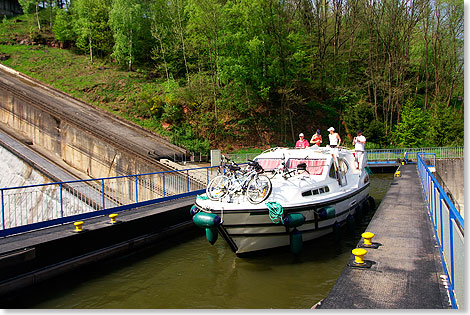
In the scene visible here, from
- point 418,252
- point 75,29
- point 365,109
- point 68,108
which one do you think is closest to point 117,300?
point 418,252

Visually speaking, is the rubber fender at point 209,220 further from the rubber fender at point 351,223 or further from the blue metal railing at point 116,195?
the rubber fender at point 351,223

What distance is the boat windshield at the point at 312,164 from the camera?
12.0m

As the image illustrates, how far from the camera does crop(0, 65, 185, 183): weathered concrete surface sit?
24.4m

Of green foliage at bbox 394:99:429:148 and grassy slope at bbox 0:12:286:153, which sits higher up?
grassy slope at bbox 0:12:286:153

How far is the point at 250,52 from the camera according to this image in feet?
114

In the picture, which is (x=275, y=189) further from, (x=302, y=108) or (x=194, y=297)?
(x=302, y=108)

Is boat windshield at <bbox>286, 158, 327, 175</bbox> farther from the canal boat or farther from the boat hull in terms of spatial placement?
the boat hull

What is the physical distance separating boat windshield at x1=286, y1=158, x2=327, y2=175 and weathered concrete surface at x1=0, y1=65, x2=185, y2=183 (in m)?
12.9

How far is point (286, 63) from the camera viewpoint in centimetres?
3688

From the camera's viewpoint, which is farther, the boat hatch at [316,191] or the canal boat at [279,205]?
the boat hatch at [316,191]

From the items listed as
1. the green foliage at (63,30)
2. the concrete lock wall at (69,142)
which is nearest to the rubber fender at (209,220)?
the concrete lock wall at (69,142)

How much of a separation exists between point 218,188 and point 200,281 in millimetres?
2882

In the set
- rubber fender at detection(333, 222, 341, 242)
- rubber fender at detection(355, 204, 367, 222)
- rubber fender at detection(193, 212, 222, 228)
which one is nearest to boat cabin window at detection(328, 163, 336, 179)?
rubber fender at detection(333, 222, 341, 242)

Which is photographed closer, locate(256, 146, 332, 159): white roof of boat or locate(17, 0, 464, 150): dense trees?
locate(256, 146, 332, 159): white roof of boat
